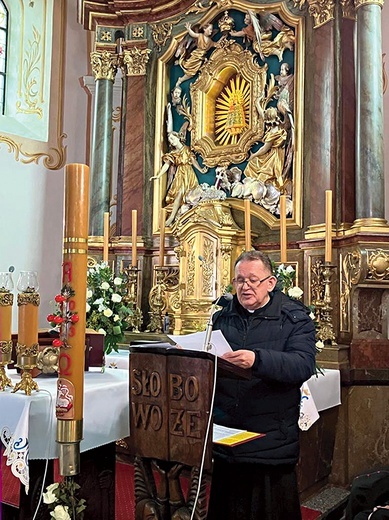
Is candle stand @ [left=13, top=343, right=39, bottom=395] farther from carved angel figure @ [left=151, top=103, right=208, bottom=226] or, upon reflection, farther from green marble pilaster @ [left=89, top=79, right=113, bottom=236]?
green marble pilaster @ [left=89, top=79, right=113, bottom=236]

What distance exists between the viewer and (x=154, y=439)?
2.44 m

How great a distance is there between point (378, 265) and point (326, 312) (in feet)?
2.03

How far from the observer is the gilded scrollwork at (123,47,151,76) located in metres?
7.65

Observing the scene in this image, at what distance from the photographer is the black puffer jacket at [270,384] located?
262 cm

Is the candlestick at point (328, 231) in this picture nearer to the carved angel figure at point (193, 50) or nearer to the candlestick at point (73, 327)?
the carved angel figure at point (193, 50)

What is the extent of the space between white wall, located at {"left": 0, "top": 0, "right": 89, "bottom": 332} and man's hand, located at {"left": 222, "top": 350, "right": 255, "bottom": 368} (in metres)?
6.84

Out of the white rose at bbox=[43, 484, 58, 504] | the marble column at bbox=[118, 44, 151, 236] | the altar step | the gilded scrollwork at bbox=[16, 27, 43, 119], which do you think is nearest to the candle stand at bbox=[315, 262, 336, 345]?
the altar step

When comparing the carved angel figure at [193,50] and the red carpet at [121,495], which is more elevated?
the carved angel figure at [193,50]

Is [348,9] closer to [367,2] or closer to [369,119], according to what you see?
[367,2]

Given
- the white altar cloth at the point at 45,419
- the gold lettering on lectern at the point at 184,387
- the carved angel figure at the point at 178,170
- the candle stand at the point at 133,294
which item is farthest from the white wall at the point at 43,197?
the gold lettering on lectern at the point at 184,387

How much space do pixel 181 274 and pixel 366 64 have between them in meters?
2.77

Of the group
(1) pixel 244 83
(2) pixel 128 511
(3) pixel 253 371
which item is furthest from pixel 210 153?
(3) pixel 253 371

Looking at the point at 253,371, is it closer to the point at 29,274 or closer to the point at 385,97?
the point at 29,274

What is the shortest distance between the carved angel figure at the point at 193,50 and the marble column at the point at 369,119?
6.44 feet
